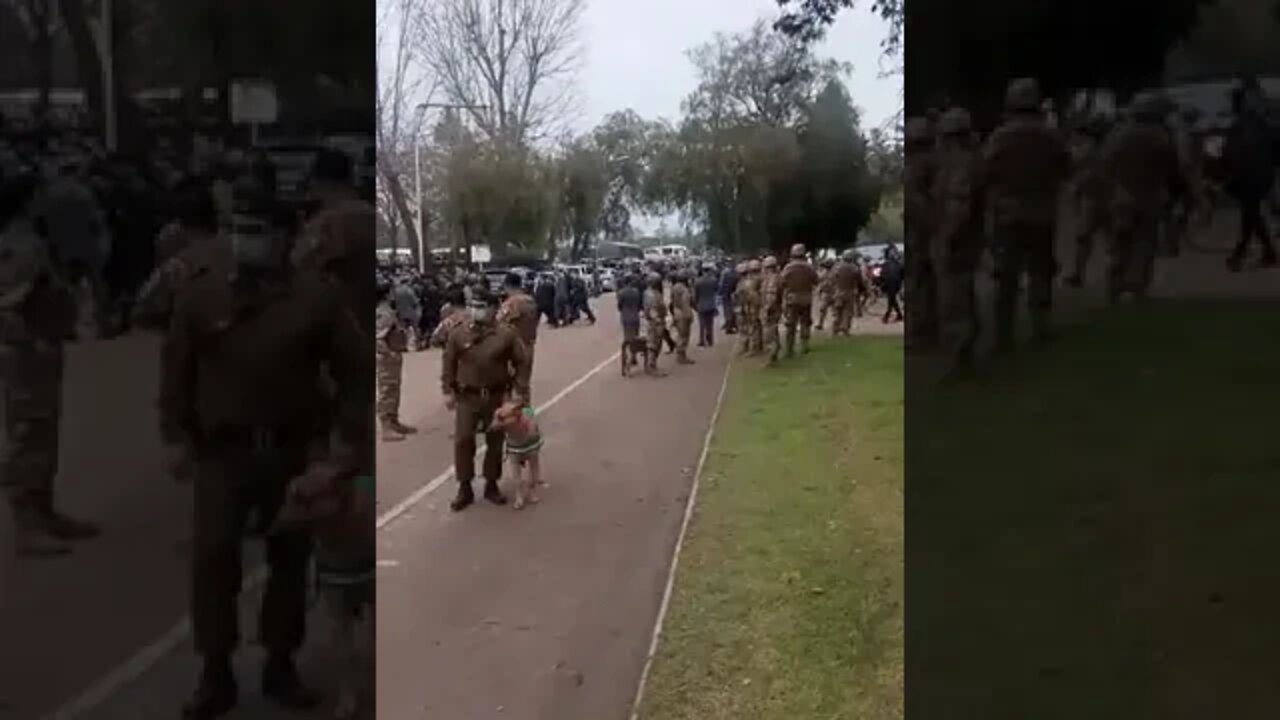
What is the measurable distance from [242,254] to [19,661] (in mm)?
931

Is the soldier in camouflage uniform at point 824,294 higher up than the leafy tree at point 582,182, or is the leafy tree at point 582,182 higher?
the leafy tree at point 582,182

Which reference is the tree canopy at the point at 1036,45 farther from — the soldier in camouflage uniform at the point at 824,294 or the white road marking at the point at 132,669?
the soldier in camouflage uniform at the point at 824,294

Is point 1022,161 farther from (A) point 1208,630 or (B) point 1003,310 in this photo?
(A) point 1208,630

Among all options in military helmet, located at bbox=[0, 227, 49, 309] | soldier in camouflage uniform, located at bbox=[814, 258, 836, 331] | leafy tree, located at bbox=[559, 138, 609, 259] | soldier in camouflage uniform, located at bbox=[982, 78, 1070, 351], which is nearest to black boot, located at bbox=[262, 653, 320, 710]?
military helmet, located at bbox=[0, 227, 49, 309]

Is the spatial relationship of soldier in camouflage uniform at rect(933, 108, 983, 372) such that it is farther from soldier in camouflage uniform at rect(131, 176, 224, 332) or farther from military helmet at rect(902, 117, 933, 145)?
soldier in camouflage uniform at rect(131, 176, 224, 332)

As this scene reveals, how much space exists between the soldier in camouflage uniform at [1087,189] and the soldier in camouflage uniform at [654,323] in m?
6.81

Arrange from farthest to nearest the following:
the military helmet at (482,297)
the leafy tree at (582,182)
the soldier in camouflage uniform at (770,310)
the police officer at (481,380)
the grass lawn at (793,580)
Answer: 1. the soldier in camouflage uniform at (770,310)
2. the police officer at (481,380)
3. the military helmet at (482,297)
4. the leafy tree at (582,182)
5. the grass lawn at (793,580)

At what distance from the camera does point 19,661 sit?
2430mm

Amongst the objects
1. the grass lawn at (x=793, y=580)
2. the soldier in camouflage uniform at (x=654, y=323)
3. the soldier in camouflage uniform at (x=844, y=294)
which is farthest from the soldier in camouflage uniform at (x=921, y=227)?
the soldier in camouflage uniform at (x=654, y=323)

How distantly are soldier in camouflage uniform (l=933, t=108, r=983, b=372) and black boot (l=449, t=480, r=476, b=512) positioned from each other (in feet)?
15.3

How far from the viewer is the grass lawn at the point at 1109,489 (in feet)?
8.10

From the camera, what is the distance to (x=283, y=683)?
2.39 metres

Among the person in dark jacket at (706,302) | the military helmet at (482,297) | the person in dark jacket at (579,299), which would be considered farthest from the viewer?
the person in dark jacket at (706,302)

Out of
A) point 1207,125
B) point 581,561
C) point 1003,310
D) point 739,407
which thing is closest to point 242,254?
point 1003,310
